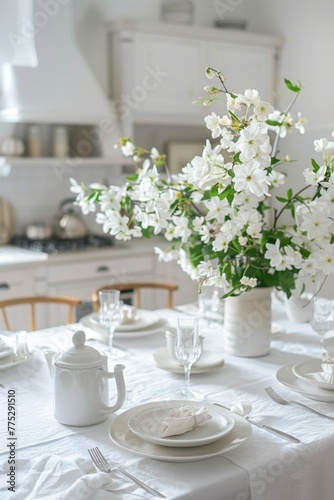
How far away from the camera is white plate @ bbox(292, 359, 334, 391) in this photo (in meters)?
1.62

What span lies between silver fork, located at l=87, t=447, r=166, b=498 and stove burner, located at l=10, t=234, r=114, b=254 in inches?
93.9

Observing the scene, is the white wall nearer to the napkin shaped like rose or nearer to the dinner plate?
the napkin shaped like rose

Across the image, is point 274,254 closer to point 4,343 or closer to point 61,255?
point 4,343

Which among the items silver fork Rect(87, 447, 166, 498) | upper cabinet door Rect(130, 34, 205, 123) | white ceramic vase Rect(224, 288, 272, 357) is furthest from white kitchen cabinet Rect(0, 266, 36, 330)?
silver fork Rect(87, 447, 166, 498)

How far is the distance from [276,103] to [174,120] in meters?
0.86

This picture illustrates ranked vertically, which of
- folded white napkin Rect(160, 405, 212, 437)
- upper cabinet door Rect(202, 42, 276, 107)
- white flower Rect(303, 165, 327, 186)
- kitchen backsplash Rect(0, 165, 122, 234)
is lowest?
kitchen backsplash Rect(0, 165, 122, 234)

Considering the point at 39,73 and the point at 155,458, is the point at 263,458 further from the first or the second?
the point at 39,73

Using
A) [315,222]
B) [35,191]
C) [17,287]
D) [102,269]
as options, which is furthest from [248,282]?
[35,191]

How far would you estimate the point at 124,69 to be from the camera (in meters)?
4.07

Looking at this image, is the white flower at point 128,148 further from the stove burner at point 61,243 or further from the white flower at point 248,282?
the stove burner at point 61,243

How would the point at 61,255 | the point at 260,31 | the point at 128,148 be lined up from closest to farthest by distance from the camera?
the point at 128,148, the point at 61,255, the point at 260,31

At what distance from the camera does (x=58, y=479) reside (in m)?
1.20

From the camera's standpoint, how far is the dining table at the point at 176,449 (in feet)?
3.95

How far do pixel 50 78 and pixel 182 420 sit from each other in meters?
2.82
